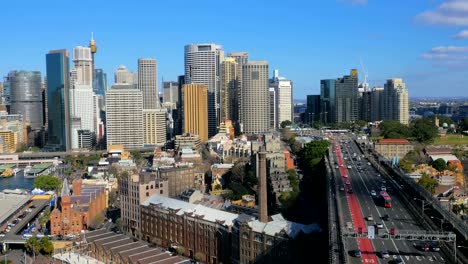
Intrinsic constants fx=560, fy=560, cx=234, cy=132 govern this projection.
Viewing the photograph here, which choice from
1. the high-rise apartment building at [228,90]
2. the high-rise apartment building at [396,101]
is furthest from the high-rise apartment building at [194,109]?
the high-rise apartment building at [396,101]

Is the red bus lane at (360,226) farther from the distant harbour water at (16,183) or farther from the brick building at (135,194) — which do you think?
the distant harbour water at (16,183)

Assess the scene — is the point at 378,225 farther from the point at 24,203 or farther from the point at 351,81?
the point at 351,81

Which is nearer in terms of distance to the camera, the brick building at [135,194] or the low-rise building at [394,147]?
the brick building at [135,194]

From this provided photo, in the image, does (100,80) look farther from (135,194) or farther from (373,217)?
(373,217)

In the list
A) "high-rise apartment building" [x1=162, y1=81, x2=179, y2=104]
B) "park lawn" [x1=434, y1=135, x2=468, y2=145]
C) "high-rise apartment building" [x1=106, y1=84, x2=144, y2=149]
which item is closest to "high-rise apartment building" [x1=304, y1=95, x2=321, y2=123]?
"high-rise apartment building" [x1=162, y1=81, x2=179, y2=104]

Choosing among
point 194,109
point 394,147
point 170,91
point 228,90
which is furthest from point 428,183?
point 170,91

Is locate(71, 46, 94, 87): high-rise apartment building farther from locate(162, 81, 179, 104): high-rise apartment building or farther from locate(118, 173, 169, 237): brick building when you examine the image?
locate(118, 173, 169, 237): brick building

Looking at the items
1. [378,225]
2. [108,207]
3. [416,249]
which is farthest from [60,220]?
[416,249]
